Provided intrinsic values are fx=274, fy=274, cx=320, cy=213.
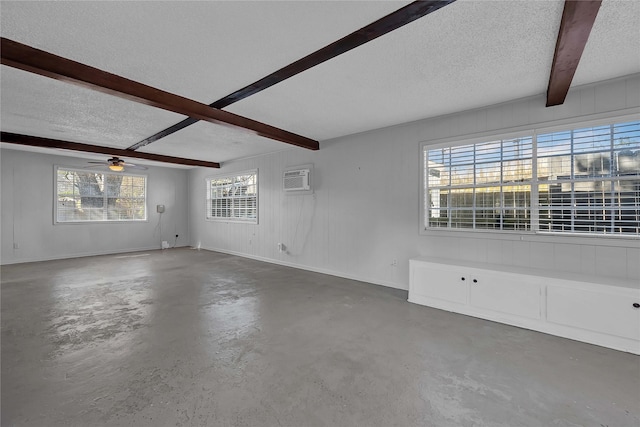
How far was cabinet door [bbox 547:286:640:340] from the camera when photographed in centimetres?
244

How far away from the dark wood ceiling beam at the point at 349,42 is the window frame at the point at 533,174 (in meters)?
2.26

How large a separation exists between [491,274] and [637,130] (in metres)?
2.00

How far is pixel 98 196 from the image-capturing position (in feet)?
24.3

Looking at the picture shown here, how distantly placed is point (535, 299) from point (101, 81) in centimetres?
487

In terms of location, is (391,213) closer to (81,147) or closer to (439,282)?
(439,282)

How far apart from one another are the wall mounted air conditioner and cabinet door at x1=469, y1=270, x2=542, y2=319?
3.33 meters

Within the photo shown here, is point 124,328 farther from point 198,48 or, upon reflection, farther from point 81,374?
point 198,48

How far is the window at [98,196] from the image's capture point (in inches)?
269

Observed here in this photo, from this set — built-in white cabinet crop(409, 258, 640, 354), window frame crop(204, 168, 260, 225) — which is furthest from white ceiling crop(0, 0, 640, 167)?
window frame crop(204, 168, 260, 225)

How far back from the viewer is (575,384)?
78.4 inches

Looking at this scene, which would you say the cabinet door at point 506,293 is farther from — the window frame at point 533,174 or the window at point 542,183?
the window at point 542,183

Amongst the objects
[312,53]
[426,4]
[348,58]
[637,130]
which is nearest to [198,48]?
[312,53]

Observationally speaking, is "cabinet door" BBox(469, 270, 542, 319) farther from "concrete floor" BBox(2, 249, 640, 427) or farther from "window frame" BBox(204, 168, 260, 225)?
"window frame" BBox(204, 168, 260, 225)

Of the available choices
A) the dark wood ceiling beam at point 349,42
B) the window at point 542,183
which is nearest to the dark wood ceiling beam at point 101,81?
the dark wood ceiling beam at point 349,42
